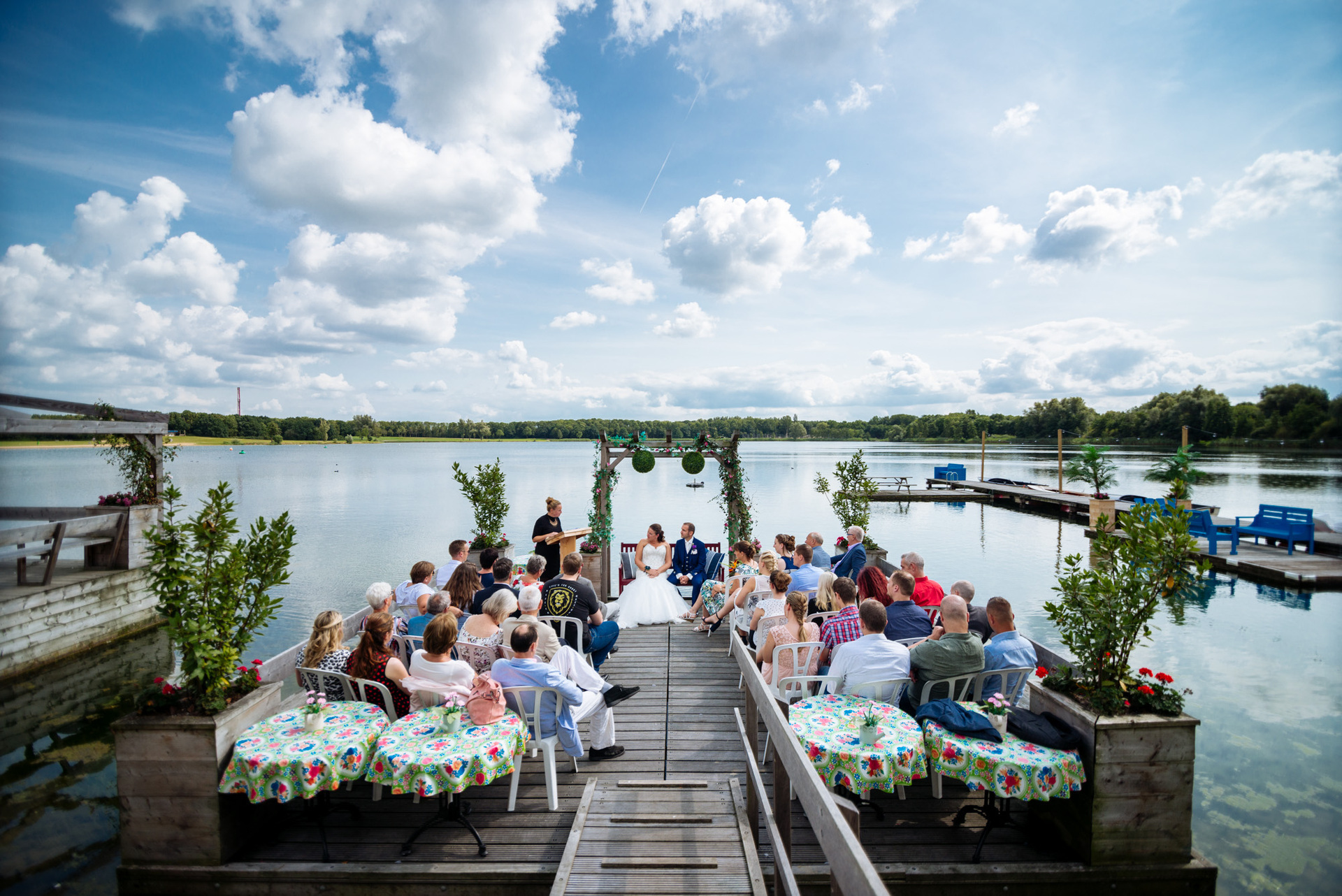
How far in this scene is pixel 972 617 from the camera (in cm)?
555

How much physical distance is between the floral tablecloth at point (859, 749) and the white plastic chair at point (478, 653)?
7.23ft

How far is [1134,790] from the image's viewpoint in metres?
3.30

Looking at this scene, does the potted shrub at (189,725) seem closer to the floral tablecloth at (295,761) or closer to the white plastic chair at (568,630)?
the floral tablecloth at (295,761)

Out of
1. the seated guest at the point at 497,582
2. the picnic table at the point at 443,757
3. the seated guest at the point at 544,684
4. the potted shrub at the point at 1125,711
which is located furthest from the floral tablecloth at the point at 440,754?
the potted shrub at the point at 1125,711

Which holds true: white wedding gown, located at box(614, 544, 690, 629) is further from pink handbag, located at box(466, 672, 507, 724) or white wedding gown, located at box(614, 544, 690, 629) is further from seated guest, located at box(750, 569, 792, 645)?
pink handbag, located at box(466, 672, 507, 724)

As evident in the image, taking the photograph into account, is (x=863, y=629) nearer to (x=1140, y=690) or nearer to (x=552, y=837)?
(x=1140, y=690)

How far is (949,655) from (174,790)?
187 inches

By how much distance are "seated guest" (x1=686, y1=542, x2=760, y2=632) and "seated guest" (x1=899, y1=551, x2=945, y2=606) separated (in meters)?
1.68

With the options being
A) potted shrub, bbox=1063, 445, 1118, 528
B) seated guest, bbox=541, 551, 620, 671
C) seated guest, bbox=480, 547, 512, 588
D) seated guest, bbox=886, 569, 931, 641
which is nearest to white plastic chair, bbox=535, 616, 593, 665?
seated guest, bbox=541, 551, 620, 671

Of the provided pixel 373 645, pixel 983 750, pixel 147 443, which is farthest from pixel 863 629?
pixel 147 443

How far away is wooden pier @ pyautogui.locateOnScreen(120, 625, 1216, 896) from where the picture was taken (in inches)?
131

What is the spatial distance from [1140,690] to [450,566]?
272 inches

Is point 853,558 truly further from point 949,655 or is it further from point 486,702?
point 486,702

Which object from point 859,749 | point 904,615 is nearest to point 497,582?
point 859,749
